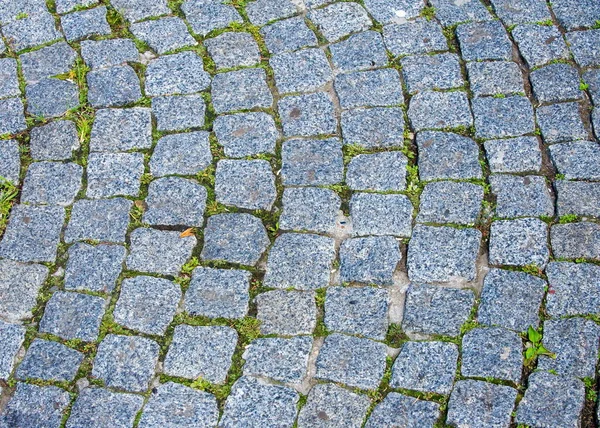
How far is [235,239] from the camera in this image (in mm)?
3635

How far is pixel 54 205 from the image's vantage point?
3814mm

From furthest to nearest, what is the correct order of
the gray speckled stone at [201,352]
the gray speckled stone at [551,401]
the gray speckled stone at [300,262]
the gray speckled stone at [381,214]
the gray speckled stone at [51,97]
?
the gray speckled stone at [51,97] → the gray speckled stone at [381,214] → the gray speckled stone at [300,262] → the gray speckled stone at [201,352] → the gray speckled stone at [551,401]

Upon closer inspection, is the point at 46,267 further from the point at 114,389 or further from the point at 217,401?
the point at 217,401

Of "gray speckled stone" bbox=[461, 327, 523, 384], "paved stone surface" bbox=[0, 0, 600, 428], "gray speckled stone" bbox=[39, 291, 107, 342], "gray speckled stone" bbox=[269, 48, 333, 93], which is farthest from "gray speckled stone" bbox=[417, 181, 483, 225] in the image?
"gray speckled stone" bbox=[39, 291, 107, 342]

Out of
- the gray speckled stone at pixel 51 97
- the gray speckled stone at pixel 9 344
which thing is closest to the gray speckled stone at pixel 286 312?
the gray speckled stone at pixel 9 344

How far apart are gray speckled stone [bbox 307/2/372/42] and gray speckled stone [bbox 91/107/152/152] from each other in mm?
1150

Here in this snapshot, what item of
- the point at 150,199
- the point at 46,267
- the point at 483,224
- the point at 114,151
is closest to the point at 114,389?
the point at 46,267

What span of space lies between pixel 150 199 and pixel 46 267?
23.2 inches

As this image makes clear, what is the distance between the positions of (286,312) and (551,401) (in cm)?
117

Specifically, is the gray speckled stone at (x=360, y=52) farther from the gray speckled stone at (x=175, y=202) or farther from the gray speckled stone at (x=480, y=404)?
the gray speckled stone at (x=480, y=404)

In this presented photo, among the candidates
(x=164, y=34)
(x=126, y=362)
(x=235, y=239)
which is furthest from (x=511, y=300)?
(x=164, y=34)

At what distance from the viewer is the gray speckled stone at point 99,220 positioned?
3686 mm

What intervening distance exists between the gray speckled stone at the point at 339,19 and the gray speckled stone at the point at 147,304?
1823 millimetres

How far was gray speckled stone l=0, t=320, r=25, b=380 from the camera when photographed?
10.9ft
